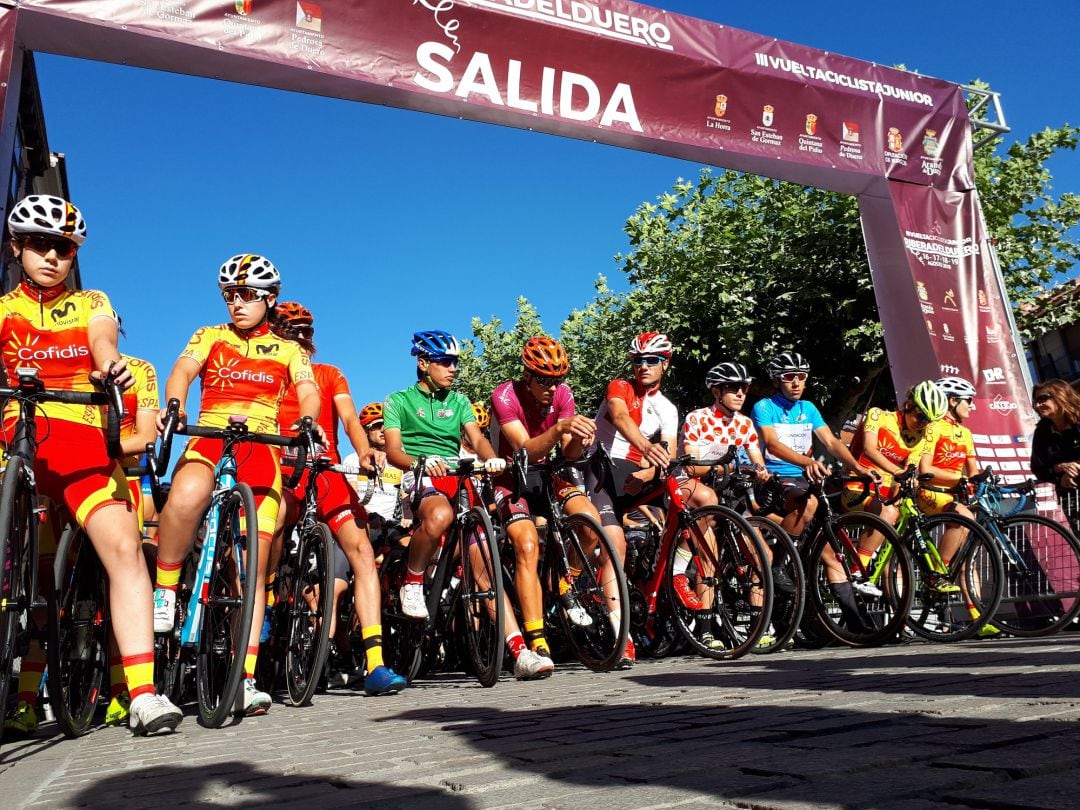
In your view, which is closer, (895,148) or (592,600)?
(592,600)

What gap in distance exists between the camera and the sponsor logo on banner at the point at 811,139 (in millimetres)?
11492

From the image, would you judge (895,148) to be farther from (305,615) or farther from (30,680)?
(30,680)

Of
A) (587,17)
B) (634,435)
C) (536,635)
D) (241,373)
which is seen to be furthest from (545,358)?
(587,17)

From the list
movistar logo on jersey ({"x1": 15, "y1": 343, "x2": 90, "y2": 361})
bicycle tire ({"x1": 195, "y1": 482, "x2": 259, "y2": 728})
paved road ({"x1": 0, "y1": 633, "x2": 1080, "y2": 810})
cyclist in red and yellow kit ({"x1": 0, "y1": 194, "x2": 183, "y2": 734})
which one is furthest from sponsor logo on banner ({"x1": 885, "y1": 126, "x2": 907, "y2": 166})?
movistar logo on jersey ({"x1": 15, "y1": 343, "x2": 90, "y2": 361})

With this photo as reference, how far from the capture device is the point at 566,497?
6711mm

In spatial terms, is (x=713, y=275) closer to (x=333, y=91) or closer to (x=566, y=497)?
(x=333, y=91)

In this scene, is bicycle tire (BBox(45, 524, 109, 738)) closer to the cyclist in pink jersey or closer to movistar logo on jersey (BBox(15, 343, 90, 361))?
movistar logo on jersey (BBox(15, 343, 90, 361))

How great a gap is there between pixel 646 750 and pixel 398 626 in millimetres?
4638

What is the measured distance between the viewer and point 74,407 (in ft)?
14.9

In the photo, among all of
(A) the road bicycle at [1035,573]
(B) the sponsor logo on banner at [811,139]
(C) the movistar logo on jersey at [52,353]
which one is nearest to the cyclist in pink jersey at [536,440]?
(C) the movistar logo on jersey at [52,353]

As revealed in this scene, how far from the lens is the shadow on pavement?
2.38 m

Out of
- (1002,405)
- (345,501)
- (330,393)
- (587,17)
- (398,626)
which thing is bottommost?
(398,626)

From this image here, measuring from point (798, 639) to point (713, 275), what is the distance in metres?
16.2

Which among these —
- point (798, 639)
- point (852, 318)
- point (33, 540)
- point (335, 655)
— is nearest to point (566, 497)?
point (335, 655)
